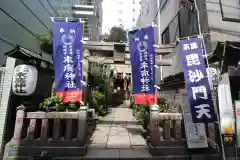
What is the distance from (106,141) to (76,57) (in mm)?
3920

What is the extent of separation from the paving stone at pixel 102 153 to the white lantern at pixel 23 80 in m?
3.27

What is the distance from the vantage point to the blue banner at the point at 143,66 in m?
6.10

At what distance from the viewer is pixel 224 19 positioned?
8219mm

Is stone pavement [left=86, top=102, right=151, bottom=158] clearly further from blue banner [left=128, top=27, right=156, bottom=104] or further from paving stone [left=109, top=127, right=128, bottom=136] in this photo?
blue banner [left=128, top=27, right=156, bottom=104]

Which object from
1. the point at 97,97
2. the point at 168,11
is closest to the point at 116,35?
the point at 168,11

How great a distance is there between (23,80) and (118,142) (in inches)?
181

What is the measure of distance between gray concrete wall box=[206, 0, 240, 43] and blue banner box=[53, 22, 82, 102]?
22.9ft

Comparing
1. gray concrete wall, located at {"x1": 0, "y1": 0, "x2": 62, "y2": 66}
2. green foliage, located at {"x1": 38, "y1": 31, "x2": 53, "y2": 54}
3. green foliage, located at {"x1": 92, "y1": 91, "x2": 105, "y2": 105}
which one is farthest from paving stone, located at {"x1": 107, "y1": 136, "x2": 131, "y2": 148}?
green foliage, located at {"x1": 38, "y1": 31, "x2": 53, "y2": 54}

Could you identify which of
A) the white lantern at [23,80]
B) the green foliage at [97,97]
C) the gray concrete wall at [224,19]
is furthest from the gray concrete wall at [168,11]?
the white lantern at [23,80]

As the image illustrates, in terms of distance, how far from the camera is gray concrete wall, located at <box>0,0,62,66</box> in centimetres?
693

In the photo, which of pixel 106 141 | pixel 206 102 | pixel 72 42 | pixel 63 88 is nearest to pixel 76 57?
pixel 72 42

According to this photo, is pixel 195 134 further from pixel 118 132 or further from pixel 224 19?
pixel 224 19

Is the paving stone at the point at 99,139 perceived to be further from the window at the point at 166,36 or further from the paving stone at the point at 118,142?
the window at the point at 166,36

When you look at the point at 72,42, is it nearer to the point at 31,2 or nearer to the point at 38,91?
the point at 38,91
